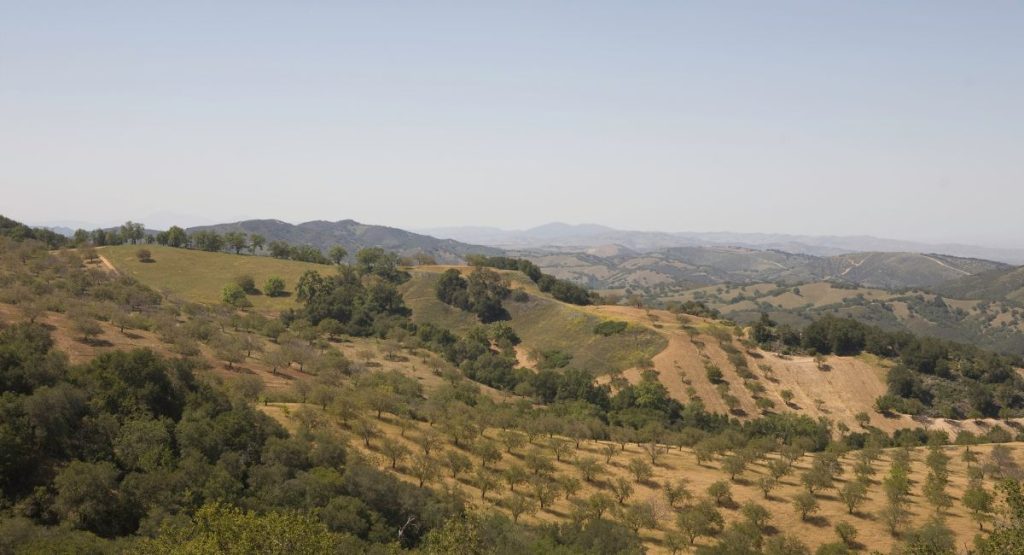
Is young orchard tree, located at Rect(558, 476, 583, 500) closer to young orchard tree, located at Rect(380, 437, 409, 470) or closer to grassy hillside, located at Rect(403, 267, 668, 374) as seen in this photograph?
young orchard tree, located at Rect(380, 437, 409, 470)

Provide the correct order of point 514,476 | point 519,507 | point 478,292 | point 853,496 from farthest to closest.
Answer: point 478,292
point 514,476
point 853,496
point 519,507

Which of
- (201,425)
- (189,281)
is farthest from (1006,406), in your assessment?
(189,281)

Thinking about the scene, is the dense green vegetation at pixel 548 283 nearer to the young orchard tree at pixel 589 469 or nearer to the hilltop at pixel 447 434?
the hilltop at pixel 447 434

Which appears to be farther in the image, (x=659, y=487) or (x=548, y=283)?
(x=548, y=283)

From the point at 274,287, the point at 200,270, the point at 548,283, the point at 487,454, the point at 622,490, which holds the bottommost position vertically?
the point at 622,490

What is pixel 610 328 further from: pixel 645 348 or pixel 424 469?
pixel 424 469

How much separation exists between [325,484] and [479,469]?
17730mm

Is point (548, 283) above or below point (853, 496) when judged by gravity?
above

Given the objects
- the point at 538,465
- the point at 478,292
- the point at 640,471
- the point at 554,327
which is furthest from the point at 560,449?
the point at 478,292

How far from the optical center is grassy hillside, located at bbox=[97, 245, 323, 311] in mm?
132250

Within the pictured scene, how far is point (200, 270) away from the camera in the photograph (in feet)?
482

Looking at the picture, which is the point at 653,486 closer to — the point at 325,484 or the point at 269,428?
the point at 325,484

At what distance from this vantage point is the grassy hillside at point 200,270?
13225 cm

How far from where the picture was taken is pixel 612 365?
110 metres
